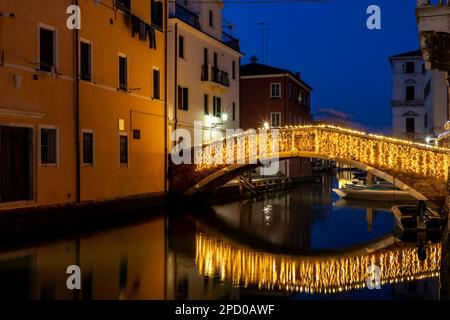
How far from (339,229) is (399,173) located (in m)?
2.97

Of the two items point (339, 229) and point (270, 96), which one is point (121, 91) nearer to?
point (339, 229)

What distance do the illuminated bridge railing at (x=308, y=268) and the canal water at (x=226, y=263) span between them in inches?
0.8

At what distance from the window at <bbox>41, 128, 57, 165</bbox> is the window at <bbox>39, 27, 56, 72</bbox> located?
75.1 inches

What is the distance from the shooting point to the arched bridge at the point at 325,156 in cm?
1777

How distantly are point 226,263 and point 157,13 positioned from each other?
14.9 meters

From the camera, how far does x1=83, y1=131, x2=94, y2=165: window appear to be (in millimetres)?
17922

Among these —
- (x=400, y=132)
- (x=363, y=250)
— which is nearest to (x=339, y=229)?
(x=363, y=250)

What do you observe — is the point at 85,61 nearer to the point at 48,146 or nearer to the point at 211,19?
the point at 48,146

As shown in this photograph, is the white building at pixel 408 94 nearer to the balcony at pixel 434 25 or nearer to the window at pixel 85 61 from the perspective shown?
the window at pixel 85 61

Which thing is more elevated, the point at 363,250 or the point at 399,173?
the point at 399,173

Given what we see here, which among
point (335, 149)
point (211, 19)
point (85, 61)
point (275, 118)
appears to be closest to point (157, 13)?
point (85, 61)

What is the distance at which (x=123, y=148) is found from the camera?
814 inches

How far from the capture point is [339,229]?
18141 mm

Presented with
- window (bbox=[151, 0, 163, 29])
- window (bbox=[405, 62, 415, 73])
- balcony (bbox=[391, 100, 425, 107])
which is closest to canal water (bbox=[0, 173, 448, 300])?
window (bbox=[151, 0, 163, 29])
